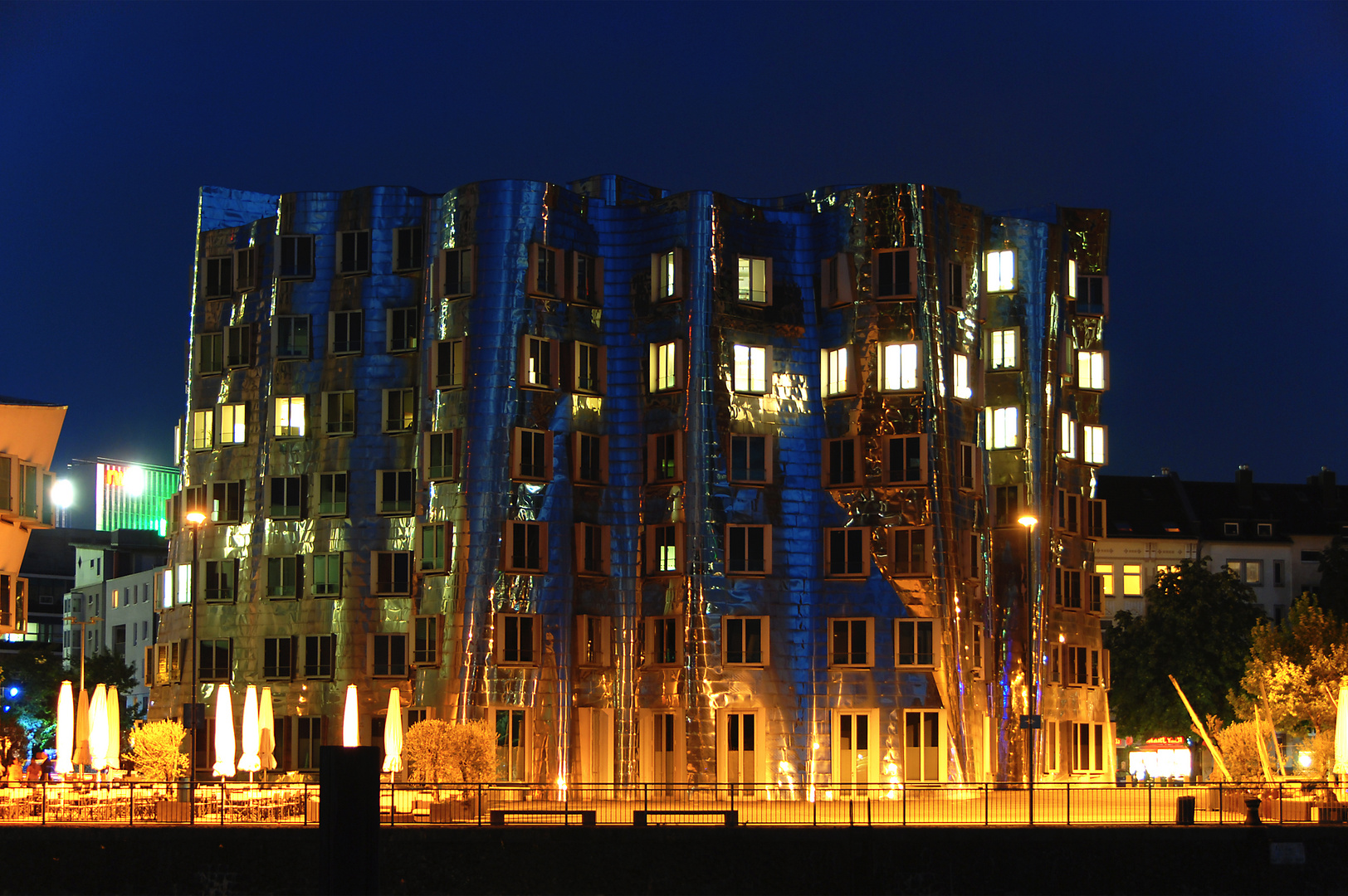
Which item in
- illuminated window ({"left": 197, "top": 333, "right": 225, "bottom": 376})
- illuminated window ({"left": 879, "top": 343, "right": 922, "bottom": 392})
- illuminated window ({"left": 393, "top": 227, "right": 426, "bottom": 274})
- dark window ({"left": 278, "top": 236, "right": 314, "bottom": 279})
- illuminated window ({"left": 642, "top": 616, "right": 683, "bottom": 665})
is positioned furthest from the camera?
illuminated window ({"left": 197, "top": 333, "right": 225, "bottom": 376})

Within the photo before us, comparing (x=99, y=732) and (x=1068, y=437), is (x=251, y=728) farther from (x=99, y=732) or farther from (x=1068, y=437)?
(x=1068, y=437)

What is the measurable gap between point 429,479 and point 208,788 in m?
24.0

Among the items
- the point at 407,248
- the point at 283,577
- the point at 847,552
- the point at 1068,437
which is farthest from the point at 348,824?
the point at 1068,437

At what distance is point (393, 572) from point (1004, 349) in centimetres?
2775

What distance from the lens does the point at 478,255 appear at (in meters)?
80.4

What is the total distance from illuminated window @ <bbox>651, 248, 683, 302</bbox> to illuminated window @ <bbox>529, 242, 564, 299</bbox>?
381 centimetres

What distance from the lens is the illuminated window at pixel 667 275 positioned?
79938 millimetres

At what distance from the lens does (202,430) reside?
86812 millimetres

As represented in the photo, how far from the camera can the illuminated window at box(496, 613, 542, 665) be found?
256 feet

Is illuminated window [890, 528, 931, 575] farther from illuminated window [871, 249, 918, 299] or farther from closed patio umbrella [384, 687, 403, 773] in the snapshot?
closed patio umbrella [384, 687, 403, 773]

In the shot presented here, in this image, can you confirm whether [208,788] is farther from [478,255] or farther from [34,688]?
[34,688]

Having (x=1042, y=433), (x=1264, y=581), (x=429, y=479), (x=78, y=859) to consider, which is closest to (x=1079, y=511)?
(x=1042, y=433)

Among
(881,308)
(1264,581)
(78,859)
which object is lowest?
(78,859)

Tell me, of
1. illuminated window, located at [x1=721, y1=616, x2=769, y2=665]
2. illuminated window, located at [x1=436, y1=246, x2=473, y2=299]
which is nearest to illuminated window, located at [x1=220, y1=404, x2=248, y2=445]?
illuminated window, located at [x1=436, y1=246, x2=473, y2=299]
